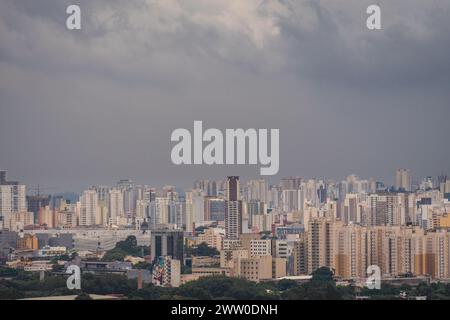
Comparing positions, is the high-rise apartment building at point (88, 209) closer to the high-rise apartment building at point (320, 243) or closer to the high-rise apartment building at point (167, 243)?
the high-rise apartment building at point (167, 243)

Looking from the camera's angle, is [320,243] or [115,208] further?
[115,208]

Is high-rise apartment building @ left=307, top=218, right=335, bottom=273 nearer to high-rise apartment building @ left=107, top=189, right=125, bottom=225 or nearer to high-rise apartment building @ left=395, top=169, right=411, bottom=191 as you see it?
high-rise apartment building @ left=395, top=169, right=411, bottom=191

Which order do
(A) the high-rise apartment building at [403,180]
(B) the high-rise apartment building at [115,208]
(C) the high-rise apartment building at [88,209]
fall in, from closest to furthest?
1. (A) the high-rise apartment building at [403,180]
2. (C) the high-rise apartment building at [88,209]
3. (B) the high-rise apartment building at [115,208]

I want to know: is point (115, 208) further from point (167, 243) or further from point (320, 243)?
point (320, 243)

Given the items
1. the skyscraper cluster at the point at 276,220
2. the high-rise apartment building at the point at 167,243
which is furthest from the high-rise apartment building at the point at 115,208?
the high-rise apartment building at the point at 167,243

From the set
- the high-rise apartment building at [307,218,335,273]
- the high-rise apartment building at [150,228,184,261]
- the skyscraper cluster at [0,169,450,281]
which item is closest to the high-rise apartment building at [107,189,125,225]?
the skyscraper cluster at [0,169,450,281]

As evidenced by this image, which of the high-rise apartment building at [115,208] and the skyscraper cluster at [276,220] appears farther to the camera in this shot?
the high-rise apartment building at [115,208]

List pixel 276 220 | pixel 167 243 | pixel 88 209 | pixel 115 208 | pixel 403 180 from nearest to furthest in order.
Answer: pixel 403 180 < pixel 167 243 < pixel 276 220 < pixel 88 209 < pixel 115 208

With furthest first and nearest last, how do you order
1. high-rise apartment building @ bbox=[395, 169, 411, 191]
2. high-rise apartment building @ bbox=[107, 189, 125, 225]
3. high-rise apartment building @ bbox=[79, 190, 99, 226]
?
high-rise apartment building @ bbox=[107, 189, 125, 225] < high-rise apartment building @ bbox=[79, 190, 99, 226] < high-rise apartment building @ bbox=[395, 169, 411, 191]

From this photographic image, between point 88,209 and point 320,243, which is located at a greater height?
point 88,209

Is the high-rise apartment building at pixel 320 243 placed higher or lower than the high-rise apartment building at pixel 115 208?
lower

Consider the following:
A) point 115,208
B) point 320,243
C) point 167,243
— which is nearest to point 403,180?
point 320,243
